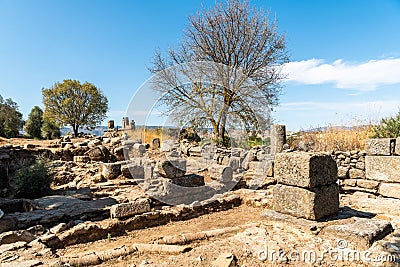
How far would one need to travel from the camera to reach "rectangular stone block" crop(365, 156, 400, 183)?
6.68m

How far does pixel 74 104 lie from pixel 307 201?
28.4 meters

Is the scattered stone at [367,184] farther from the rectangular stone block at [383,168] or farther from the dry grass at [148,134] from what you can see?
the dry grass at [148,134]

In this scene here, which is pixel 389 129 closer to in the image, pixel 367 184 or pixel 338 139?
pixel 338 139

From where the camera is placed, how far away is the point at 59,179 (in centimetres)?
1036

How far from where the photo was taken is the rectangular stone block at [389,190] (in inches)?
260

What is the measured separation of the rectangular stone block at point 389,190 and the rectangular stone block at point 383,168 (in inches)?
5.0

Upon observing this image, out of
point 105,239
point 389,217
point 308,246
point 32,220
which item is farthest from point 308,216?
point 32,220

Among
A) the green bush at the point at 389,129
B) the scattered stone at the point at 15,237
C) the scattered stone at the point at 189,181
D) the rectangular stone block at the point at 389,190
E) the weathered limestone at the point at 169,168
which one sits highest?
the green bush at the point at 389,129

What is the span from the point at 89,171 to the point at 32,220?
6.15m

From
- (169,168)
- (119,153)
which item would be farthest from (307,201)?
(119,153)

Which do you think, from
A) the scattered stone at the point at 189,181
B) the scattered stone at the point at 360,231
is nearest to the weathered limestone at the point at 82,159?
the scattered stone at the point at 189,181

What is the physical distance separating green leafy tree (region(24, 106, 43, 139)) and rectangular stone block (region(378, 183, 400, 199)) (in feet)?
99.3

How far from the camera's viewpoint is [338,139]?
31.1 ft

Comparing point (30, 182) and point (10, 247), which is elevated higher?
point (30, 182)
